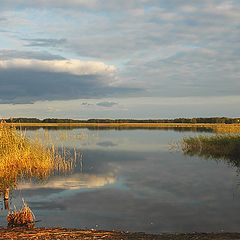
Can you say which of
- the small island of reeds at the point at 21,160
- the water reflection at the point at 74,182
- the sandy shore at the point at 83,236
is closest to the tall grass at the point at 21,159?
the small island of reeds at the point at 21,160

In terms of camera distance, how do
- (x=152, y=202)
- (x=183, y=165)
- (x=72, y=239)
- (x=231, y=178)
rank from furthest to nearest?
(x=183, y=165), (x=231, y=178), (x=152, y=202), (x=72, y=239)

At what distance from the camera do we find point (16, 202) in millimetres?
13031

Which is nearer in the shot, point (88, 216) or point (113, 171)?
point (88, 216)

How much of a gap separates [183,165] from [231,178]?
4881 mm

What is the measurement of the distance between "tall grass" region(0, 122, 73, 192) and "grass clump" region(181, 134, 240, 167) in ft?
34.7

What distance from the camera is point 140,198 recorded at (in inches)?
535

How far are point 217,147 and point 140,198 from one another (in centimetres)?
1574

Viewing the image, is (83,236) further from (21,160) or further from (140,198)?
(21,160)

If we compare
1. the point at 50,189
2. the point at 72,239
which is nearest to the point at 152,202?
the point at 50,189

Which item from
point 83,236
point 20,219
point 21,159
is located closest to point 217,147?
point 21,159

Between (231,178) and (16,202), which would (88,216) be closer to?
(16,202)

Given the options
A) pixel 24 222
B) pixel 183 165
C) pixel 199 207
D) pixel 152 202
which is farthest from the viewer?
pixel 183 165

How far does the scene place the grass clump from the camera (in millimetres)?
25812

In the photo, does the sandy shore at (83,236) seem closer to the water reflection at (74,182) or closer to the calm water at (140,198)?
the calm water at (140,198)
